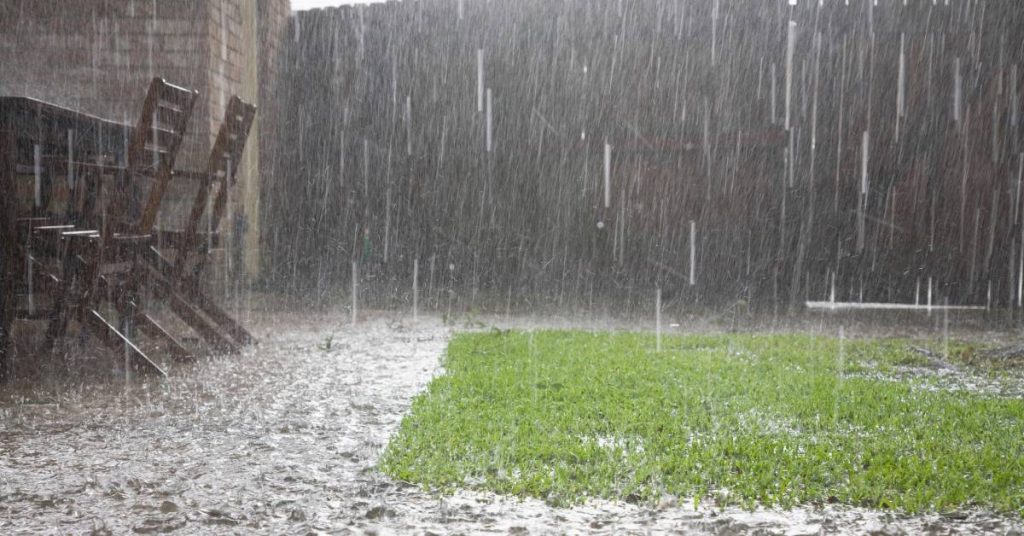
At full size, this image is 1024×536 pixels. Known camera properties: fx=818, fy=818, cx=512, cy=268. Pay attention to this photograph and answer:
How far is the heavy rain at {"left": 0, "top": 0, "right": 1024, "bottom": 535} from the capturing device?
8.35 ft

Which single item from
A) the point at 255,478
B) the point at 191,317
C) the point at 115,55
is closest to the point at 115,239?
the point at 191,317

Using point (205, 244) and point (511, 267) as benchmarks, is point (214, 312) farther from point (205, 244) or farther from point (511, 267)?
point (511, 267)

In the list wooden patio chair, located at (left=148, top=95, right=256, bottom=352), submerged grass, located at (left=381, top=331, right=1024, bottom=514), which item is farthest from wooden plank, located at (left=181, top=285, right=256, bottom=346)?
submerged grass, located at (left=381, top=331, right=1024, bottom=514)

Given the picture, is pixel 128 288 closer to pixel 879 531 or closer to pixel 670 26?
pixel 879 531

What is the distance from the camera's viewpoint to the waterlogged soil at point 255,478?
7.23 ft

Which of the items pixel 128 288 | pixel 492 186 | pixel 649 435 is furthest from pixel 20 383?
pixel 492 186

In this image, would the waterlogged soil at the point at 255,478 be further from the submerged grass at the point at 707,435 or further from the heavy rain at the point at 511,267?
the submerged grass at the point at 707,435

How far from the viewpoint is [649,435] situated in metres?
3.02

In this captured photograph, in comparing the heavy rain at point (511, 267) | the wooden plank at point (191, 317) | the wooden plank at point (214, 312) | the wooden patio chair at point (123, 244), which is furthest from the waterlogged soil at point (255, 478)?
the wooden plank at point (214, 312)

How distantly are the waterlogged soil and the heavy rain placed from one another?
2 centimetres

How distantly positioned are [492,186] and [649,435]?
7126 millimetres

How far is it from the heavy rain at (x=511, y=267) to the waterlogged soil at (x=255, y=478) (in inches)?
0.7

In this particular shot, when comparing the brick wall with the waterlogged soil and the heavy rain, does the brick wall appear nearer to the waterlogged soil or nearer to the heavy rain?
the heavy rain

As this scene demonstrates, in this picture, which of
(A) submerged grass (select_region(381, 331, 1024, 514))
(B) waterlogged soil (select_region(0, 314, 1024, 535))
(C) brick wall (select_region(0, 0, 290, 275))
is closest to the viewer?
(B) waterlogged soil (select_region(0, 314, 1024, 535))
